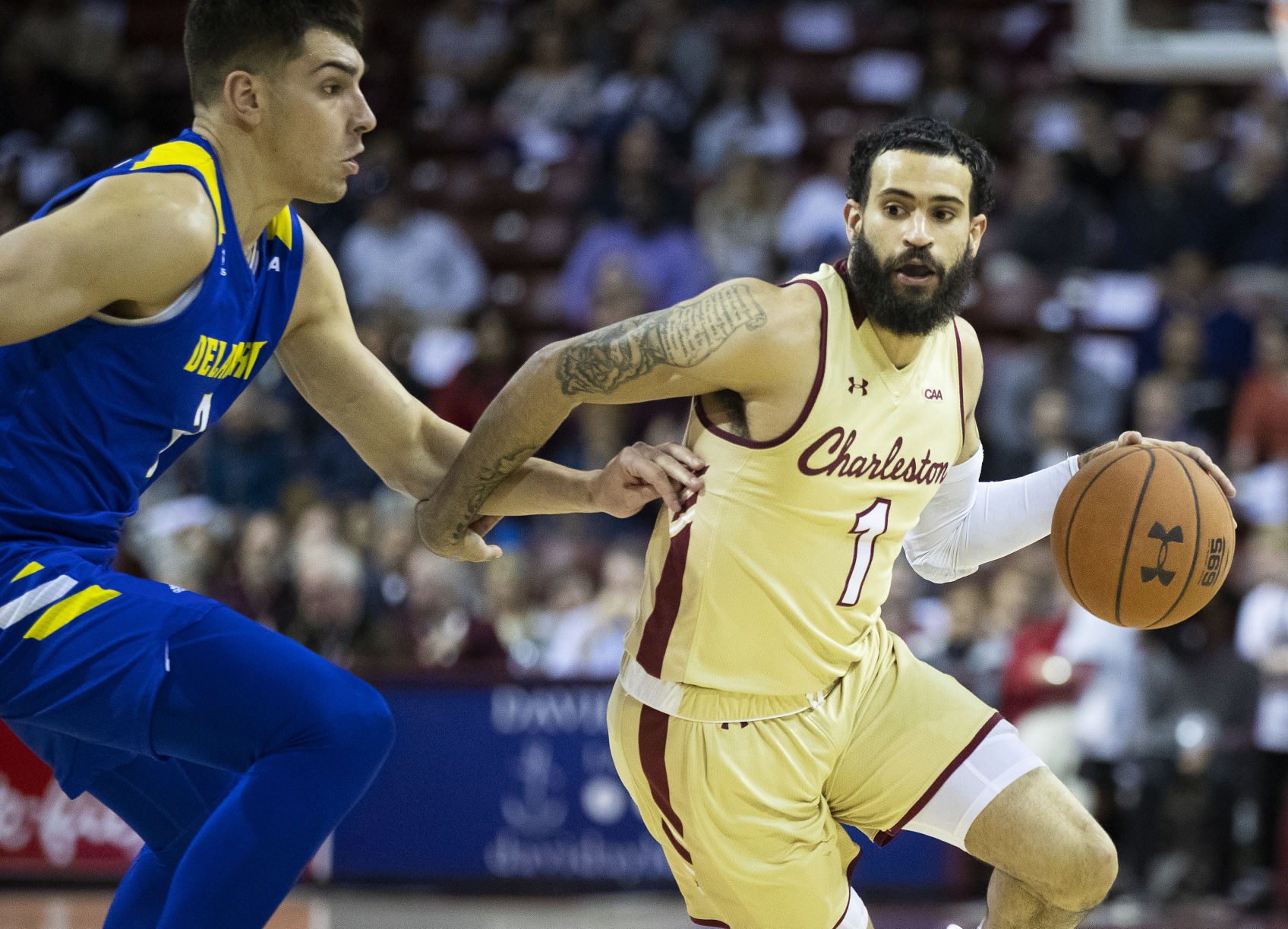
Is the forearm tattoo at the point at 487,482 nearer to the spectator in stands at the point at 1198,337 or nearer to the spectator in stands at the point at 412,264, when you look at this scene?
the spectator in stands at the point at 1198,337

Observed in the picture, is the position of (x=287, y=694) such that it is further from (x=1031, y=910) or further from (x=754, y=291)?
(x=1031, y=910)

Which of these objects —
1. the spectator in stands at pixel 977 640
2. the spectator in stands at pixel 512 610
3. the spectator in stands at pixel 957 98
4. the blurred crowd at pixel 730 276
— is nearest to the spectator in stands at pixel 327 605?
the blurred crowd at pixel 730 276

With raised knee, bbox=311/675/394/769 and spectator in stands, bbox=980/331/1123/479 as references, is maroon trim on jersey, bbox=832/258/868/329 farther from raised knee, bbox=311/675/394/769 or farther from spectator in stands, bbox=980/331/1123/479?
spectator in stands, bbox=980/331/1123/479

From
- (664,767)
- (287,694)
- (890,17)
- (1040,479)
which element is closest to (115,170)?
(287,694)

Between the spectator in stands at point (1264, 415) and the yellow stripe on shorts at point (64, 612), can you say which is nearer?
the yellow stripe on shorts at point (64, 612)

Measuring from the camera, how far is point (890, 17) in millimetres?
11875

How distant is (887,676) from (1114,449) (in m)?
0.86

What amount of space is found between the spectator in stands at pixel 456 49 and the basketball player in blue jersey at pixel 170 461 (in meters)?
8.78

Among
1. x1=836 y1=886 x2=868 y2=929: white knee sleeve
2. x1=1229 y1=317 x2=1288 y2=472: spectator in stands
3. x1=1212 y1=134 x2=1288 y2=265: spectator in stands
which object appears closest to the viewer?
x1=836 y1=886 x2=868 y2=929: white knee sleeve

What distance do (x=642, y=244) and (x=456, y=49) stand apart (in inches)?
131

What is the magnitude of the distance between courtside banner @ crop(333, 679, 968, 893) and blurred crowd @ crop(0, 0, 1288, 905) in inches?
9.5

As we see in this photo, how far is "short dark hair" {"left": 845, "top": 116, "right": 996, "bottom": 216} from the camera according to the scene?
356 cm

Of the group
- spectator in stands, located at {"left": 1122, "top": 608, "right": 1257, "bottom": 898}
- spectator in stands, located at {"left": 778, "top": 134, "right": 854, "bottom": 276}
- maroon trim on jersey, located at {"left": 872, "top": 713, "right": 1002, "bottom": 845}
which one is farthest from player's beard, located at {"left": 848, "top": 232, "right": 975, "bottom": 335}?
spectator in stands, located at {"left": 778, "top": 134, "right": 854, "bottom": 276}

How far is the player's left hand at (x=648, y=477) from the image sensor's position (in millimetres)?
3434
